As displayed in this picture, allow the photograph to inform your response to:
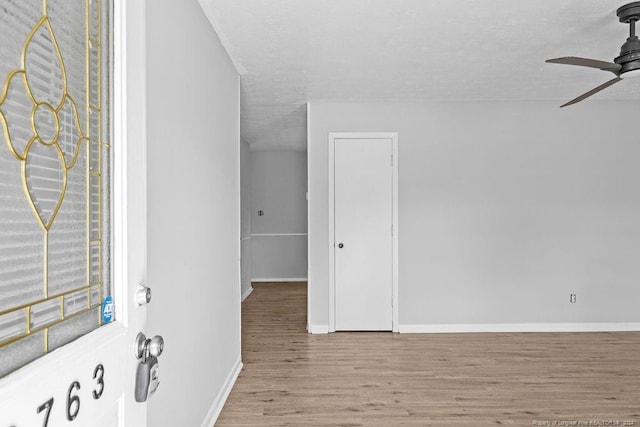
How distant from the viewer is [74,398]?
2.48ft

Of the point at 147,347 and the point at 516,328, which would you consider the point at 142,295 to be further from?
the point at 516,328

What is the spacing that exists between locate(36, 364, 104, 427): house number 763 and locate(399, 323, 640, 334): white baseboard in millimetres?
4308

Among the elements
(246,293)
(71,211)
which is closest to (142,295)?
(71,211)

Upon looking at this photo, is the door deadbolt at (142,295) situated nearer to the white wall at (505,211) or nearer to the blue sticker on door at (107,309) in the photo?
the blue sticker on door at (107,309)

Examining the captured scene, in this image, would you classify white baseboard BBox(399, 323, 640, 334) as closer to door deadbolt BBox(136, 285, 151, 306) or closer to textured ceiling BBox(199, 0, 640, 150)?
textured ceiling BBox(199, 0, 640, 150)

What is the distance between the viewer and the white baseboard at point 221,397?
8.72 ft

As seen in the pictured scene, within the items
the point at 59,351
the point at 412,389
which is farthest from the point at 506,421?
the point at 59,351

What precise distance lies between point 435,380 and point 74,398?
310 cm

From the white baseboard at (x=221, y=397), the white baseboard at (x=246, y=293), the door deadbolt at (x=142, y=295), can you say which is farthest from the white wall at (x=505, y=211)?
the door deadbolt at (x=142, y=295)

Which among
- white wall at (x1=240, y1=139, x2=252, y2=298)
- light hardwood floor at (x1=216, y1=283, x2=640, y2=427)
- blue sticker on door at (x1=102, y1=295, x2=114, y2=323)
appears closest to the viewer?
blue sticker on door at (x1=102, y1=295, x2=114, y2=323)

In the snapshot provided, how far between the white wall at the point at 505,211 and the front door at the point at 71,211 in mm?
3932

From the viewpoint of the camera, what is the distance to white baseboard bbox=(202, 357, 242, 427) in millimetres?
2658

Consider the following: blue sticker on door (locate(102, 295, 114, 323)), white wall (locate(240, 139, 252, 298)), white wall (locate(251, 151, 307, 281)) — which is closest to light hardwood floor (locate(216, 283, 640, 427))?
blue sticker on door (locate(102, 295, 114, 323))

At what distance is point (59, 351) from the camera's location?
2.46 ft
